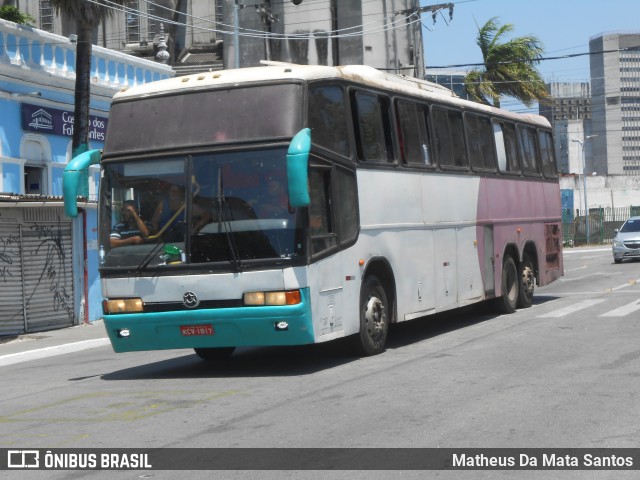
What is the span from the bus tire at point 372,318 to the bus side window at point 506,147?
5.98 metres

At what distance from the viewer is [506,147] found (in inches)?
780

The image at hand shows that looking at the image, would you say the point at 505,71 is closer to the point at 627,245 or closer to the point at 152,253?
the point at 627,245

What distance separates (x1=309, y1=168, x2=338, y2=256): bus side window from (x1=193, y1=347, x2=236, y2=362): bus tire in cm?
277

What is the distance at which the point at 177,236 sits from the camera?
12.3m

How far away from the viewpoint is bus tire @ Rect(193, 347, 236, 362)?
47.7 ft

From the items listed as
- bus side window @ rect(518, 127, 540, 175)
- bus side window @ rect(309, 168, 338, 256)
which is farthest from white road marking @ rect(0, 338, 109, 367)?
bus side window @ rect(518, 127, 540, 175)

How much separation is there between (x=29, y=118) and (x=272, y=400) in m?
15.6

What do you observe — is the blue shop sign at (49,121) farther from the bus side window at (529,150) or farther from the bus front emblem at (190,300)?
the bus front emblem at (190,300)

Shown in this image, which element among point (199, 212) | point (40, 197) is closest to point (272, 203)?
point (199, 212)

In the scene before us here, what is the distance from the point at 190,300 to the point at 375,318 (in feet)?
9.18

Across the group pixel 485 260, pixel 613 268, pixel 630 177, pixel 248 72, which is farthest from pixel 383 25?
pixel 630 177

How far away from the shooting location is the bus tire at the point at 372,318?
537 inches

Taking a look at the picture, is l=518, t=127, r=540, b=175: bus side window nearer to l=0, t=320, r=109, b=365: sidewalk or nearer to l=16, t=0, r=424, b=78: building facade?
l=0, t=320, r=109, b=365: sidewalk

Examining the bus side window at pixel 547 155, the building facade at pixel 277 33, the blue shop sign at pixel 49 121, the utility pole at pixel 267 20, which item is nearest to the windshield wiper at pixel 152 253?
the bus side window at pixel 547 155
